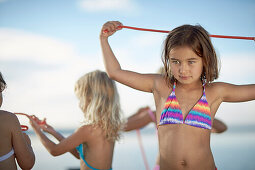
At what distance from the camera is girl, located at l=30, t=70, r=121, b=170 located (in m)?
2.97

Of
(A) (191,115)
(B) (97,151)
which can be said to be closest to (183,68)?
(A) (191,115)

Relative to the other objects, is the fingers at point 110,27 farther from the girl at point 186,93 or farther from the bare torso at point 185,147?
the bare torso at point 185,147

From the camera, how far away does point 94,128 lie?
3.03 metres

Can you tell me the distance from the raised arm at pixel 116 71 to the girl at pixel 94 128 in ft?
3.05

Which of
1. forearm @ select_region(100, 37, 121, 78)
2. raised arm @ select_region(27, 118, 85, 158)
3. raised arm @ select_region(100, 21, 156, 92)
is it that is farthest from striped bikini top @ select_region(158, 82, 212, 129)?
raised arm @ select_region(27, 118, 85, 158)

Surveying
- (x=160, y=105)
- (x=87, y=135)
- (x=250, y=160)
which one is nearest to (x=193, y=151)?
(x=160, y=105)

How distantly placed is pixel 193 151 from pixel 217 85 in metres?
0.49

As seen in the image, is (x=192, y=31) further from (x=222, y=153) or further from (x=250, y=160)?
(x=222, y=153)

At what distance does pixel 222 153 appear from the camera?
21.7 feet

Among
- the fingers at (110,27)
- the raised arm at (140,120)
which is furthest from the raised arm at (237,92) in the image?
the raised arm at (140,120)

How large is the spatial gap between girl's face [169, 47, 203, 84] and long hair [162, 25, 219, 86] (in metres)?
0.04

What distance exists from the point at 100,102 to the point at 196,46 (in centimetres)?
129

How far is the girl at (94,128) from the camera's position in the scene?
9.74 ft

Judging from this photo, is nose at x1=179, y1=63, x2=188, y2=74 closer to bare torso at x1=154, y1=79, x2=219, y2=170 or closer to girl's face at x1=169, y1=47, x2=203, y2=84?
girl's face at x1=169, y1=47, x2=203, y2=84
